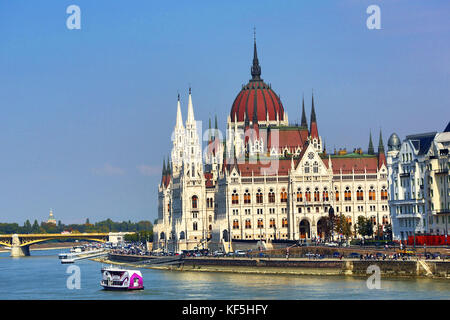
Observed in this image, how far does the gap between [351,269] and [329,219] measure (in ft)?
153

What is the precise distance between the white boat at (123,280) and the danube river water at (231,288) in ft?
3.47

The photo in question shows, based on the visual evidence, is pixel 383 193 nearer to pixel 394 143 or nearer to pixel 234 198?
pixel 234 198

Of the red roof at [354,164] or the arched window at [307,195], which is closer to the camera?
the arched window at [307,195]

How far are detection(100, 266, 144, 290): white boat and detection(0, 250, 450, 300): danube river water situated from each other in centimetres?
106

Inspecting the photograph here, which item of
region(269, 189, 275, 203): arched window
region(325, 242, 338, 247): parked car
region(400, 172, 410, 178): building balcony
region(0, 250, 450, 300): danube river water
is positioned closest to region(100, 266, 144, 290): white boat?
region(0, 250, 450, 300): danube river water

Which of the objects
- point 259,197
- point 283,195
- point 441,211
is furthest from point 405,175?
point 259,197

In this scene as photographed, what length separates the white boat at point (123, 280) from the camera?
122 metres

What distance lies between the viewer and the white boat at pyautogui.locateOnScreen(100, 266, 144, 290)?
122438 millimetres

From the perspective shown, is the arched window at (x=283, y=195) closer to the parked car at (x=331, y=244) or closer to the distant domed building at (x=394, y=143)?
the parked car at (x=331, y=244)

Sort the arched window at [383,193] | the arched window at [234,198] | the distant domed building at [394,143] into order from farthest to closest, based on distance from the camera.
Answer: the arched window at [383,193] < the arched window at [234,198] < the distant domed building at [394,143]

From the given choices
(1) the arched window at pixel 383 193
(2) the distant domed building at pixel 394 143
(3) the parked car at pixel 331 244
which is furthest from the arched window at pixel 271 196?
(2) the distant domed building at pixel 394 143

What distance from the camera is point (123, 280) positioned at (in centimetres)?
12288

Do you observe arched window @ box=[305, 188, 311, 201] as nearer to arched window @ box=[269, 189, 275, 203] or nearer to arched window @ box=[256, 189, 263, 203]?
arched window @ box=[269, 189, 275, 203]
